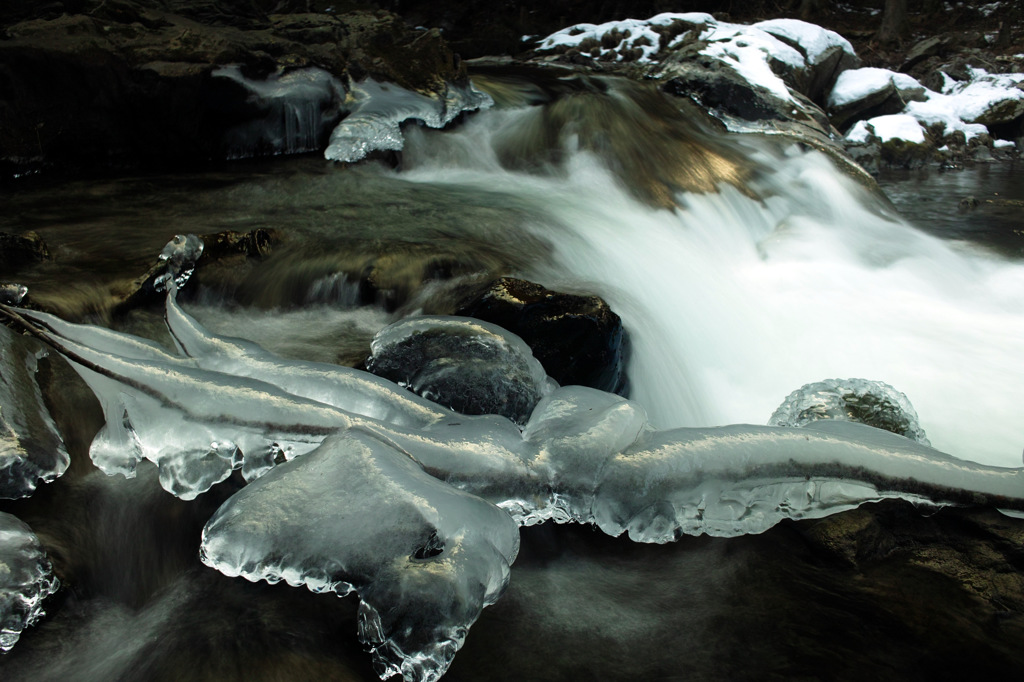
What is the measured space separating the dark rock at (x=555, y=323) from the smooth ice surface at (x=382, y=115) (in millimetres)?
2914

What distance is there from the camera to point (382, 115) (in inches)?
219

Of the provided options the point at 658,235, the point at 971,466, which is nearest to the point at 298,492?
the point at 971,466

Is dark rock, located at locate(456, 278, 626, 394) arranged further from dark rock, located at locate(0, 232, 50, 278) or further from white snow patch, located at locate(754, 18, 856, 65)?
white snow patch, located at locate(754, 18, 856, 65)

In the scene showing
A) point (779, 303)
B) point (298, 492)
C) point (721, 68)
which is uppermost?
point (721, 68)

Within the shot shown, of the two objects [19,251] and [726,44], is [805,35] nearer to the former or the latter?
[726,44]

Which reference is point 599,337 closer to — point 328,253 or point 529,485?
point 529,485

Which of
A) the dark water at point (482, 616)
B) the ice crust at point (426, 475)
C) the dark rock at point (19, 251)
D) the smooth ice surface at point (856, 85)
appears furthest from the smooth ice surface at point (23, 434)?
the smooth ice surface at point (856, 85)

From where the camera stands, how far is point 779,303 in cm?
451

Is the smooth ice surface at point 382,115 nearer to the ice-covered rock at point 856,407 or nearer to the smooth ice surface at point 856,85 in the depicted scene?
the ice-covered rock at point 856,407

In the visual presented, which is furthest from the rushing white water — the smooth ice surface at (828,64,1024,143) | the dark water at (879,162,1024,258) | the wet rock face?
the smooth ice surface at (828,64,1024,143)

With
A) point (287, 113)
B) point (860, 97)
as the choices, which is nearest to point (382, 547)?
point (287, 113)

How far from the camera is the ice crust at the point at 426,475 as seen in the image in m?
1.44

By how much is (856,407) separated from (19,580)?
273 centimetres

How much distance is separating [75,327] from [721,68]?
7.37 metres
